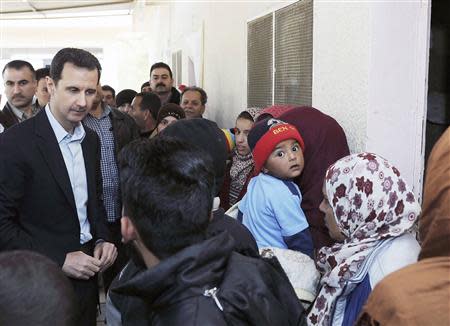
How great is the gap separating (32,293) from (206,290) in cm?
38

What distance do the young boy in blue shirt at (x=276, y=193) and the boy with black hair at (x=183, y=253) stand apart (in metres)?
0.88

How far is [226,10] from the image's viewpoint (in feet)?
17.6

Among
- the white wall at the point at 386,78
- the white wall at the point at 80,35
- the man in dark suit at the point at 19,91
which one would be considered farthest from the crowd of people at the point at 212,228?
the white wall at the point at 80,35

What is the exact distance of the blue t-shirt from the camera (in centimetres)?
227

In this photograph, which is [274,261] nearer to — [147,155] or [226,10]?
[147,155]

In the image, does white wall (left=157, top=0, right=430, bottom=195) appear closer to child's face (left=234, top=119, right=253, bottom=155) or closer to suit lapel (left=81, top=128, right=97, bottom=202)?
child's face (left=234, top=119, right=253, bottom=155)

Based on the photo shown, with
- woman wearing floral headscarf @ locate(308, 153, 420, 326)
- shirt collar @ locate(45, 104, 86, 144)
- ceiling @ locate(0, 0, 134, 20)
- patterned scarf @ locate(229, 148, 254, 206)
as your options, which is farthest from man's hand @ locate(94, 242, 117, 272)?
ceiling @ locate(0, 0, 134, 20)

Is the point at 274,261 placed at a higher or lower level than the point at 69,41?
lower

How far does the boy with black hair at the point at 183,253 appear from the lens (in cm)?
123

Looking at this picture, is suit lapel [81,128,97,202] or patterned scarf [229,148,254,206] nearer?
suit lapel [81,128,97,202]

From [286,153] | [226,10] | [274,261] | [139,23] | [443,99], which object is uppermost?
[139,23]

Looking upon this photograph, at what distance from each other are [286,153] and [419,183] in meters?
0.68

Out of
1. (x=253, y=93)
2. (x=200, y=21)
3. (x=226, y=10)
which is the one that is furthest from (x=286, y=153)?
(x=200, y=21)

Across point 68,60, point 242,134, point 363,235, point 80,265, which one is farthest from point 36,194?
point 242,134
